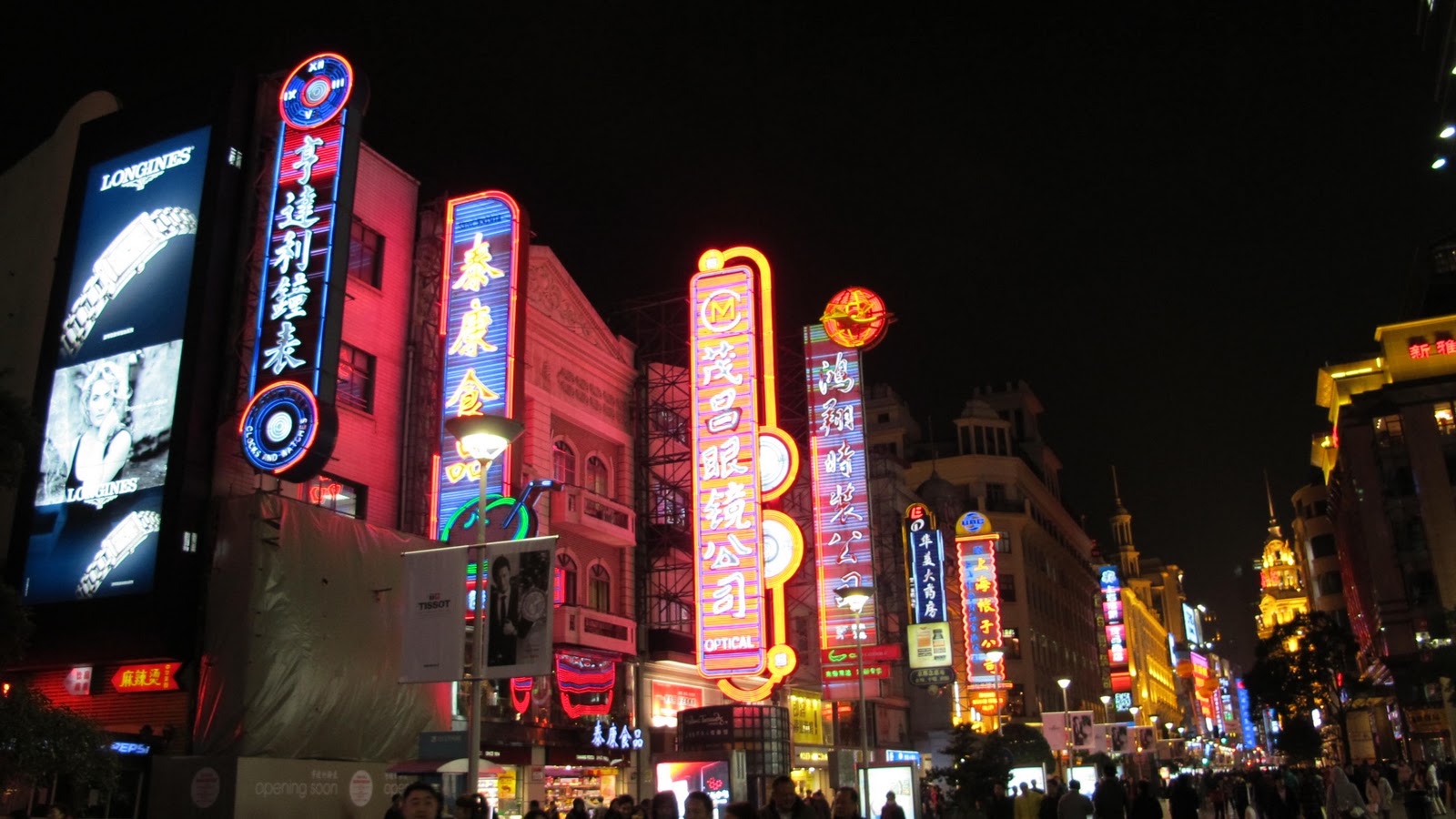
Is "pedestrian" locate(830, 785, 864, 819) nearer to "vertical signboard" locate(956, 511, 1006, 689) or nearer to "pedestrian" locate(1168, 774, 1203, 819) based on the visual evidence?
"pedestrian" locate(1168, 774, 1203, 819)

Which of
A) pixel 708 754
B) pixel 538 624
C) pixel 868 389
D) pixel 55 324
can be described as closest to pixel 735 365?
pixel 708 754

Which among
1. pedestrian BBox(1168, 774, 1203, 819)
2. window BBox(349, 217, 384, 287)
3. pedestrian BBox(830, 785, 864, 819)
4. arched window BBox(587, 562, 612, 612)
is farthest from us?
arched window BBox(587, 562, 612, 612)

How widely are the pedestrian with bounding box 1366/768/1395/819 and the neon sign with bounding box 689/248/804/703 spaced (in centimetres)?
1562

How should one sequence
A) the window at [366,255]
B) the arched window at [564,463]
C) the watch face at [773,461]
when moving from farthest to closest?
the watch face at [773,461]
the arched window at [564,463]
the window at [366,255]

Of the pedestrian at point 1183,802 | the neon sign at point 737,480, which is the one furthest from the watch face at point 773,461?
the pedestrian at point 1183,802

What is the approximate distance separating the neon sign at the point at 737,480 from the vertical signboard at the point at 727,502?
0.03 metres

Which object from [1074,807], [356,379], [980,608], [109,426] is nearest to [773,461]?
[356,379]

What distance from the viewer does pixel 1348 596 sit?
9994 cm

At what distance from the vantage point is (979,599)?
67.1 meters

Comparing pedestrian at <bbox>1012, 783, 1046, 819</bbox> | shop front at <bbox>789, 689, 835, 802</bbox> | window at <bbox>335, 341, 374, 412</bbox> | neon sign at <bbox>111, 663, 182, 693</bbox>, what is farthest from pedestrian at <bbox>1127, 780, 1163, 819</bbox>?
shop front at <bbox>789, 689, 835, 802</bbox>

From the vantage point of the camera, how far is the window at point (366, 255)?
28281 millimetres

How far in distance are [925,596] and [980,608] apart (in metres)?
15.3

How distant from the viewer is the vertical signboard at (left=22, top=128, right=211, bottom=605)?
23828mm

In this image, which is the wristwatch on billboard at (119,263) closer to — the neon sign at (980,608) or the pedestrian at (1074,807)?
the pedestrian at (1074,807)
